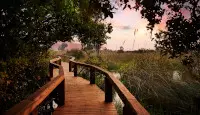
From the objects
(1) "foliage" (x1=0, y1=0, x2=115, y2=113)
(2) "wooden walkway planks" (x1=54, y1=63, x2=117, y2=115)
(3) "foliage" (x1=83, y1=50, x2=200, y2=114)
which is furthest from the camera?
(1) "foliage" (x1=0, y1=0, x2=115, y2=113)

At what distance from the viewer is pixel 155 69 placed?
1109cm

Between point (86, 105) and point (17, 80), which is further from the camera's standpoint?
point (17, 80)

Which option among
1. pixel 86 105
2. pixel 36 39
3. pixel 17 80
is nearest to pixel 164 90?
pixel 86 105

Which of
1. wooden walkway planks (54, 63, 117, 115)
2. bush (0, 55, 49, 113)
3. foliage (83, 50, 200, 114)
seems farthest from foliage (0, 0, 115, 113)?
foliage (83, 50, 200, 114)

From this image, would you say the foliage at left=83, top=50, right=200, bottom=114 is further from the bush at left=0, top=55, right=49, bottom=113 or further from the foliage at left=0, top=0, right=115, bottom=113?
the bush at left=0, top=55, right=49, bottom=113

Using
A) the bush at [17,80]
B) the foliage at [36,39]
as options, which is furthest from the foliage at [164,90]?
the bush at [17,80]

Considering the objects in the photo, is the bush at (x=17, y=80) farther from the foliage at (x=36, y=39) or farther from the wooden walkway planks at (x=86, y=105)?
→ the wooden walkway planks at (x=86, y=105)

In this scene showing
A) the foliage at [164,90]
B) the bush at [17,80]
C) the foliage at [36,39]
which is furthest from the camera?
the foliage at [36,39]

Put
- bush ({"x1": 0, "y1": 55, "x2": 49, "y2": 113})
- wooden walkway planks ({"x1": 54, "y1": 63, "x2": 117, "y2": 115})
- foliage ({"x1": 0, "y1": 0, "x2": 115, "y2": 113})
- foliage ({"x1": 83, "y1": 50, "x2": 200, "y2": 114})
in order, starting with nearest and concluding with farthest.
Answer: wooden walkway planks ({"x1": 54, "y1": 63, "x2": 117, "y2": 115}) < foliage ({"x1": 83, "y1": 50, "x2": 200, "y2": 114}) < bush ({"x1": 0, "y1": 55, "x2": 49, "y2": 113}) < foliage ({"x1": 0, "y1": 0, "x2": 115, "y2": 113})

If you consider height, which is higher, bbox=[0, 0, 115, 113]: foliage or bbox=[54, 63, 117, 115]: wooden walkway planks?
bbox=[0, 0, 115, 113]: foliage

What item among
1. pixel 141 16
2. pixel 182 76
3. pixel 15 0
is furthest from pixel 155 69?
pixel 15 0

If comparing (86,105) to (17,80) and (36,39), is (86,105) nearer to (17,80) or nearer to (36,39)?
(17,80)

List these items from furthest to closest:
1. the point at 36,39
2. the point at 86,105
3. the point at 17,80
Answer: the point at 36,39, the point at 17,80, the point at 86,105

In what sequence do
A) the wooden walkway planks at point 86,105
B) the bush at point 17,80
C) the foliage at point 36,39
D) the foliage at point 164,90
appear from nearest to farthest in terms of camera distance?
the wooden walkway planks at point 86,105
the foliage at point 164,90
the bush at point 17,80
the foliage at point 36,39
